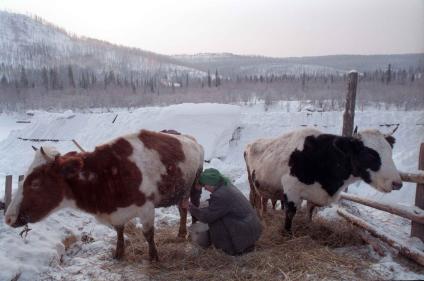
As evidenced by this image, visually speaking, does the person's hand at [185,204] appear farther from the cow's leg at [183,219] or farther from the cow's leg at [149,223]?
the cow's leg at [149,223]

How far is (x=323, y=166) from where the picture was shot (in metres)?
6.20

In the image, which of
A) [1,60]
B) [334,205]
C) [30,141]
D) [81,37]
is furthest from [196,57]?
[334,205]

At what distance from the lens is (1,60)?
344ft

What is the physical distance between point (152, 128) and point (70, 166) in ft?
49.9

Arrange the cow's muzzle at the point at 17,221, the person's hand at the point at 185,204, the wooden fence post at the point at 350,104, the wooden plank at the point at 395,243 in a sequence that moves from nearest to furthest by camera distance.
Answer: the wooden plank at the point at 395,243, the cow's muzzle at the point at 17,221, the person's hand at the point at 185,204, the wooden fence post at the point at 350,104

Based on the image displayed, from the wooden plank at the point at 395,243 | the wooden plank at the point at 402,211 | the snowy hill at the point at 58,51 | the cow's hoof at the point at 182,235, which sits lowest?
the cow's hoof at the point at 182,235

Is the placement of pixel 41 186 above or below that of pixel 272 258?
above

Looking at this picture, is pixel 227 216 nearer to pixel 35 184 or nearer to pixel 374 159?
pixel 374 159

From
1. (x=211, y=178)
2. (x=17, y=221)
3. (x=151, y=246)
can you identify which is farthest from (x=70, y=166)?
(x=211, y=178)

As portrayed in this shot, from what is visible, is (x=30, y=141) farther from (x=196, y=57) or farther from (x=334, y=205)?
(x=196, y=57)

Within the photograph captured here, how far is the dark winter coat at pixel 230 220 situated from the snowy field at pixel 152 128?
4.74 ft

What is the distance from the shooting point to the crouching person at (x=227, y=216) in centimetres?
559

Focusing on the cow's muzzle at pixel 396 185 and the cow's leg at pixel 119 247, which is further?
the cow's leg at pixel 119 247

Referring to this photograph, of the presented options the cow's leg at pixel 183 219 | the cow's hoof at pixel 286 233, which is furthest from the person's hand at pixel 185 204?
the cow's hoof at pixel 286 233
